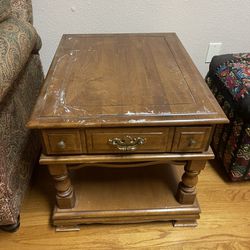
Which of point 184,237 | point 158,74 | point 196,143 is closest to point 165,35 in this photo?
point 158,74

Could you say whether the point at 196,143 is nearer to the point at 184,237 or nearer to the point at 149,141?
the point at 149,141

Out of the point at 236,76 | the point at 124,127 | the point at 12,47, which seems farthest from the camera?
the point at 236,76

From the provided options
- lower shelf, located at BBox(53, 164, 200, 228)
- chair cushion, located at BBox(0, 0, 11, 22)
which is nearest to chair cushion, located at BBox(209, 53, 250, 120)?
lower shelf, located at BBox(53, 164, 200, 228)

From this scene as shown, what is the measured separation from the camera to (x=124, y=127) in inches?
25.9

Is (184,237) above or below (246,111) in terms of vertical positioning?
below

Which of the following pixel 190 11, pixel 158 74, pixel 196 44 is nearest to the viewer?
pixel 158 74

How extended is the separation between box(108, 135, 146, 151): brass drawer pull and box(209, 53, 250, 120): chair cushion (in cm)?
44

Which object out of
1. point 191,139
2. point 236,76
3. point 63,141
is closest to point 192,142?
point 191,139

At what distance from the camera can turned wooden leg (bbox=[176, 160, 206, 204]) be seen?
2.54 feet

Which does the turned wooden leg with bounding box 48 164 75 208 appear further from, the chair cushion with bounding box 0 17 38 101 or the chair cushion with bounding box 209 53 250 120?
the chair cushion with bounding box 209 53 250 120

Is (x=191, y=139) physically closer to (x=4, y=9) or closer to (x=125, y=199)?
(x=125, y=199)

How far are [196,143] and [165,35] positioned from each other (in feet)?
1.94

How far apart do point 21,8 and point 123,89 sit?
23.7 inches

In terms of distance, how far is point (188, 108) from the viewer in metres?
0.67
